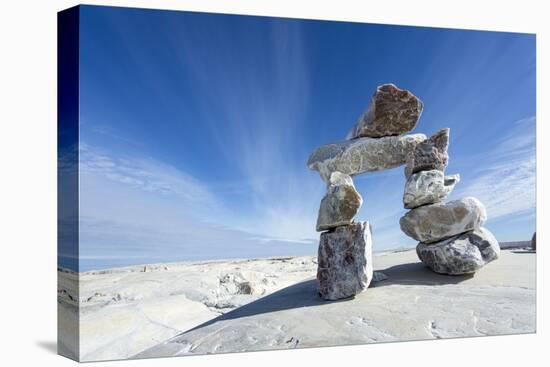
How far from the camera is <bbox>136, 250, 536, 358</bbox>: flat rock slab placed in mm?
7113

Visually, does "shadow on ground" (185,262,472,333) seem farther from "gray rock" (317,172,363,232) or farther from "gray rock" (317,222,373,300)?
"gray rock" (317,172,363,232)

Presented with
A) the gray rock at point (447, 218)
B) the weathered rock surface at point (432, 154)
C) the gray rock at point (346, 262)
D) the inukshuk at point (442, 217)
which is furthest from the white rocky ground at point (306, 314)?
the weathered rock surface at point (432, 154)

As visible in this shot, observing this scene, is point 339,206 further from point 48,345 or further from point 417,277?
point 48,345

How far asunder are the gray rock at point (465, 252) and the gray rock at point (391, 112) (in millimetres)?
2106

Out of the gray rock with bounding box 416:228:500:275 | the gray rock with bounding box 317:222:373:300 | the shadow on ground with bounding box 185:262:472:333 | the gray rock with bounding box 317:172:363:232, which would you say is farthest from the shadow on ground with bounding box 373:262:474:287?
the gray rock with bounding box 317:172:363:232

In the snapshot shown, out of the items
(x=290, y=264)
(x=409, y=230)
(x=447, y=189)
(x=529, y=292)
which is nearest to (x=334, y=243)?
(x=409, y=230)

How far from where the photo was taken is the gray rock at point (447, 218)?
8625 mm

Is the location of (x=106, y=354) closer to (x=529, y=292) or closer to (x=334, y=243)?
(x=334, y=243)

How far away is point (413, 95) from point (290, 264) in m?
8.79

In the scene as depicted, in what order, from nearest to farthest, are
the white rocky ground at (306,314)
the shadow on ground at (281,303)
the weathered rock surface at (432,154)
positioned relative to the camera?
1. the white rocky ground at (306,314)
2. the shadow on ground at (281,303)
3. the weathered rock surface at (432,154)

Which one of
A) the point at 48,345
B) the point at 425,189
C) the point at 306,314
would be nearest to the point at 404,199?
the point at 425,189

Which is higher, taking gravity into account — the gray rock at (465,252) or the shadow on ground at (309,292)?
the gray rock at (465,252)

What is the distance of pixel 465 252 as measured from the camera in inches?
336

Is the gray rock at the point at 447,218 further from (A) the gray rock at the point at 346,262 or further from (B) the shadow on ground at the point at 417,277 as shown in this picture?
(A) the gray rock at the point at 346,262
